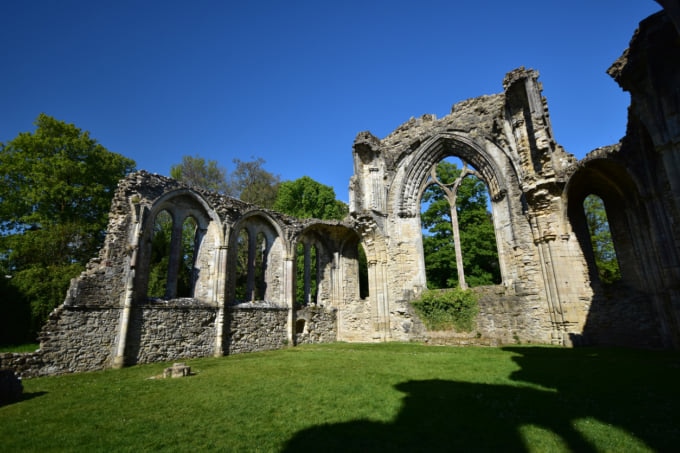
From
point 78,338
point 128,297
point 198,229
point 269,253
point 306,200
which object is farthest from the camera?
point 306,200

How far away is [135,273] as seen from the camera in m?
10.5

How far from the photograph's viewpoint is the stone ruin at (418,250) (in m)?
8.97

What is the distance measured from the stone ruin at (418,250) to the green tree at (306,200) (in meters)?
7.57

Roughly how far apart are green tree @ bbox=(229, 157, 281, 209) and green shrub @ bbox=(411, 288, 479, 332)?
50.2 feet

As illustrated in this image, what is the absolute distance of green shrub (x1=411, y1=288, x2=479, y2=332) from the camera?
44.3 feet

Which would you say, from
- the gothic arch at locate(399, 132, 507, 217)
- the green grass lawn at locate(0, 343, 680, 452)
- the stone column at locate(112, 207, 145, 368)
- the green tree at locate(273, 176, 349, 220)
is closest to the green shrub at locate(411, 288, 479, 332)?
the gothic arch at locate(399, 132, 507, 217)

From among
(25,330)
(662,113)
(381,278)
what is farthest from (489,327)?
(25,330)

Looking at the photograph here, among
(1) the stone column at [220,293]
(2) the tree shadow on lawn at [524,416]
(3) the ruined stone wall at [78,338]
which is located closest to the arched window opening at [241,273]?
(1) the stone column at [220,293]

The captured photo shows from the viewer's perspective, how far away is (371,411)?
435 centimetres

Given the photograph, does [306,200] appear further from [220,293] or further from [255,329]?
[220,293]

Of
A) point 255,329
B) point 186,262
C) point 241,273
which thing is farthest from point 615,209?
point 186,262

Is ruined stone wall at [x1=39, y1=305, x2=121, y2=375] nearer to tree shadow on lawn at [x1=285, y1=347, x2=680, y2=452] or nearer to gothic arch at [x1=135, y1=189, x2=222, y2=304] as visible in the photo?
gothic arch at [x1=135, y1=189, x2=222, y2=304]

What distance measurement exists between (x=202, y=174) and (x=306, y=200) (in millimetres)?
7933

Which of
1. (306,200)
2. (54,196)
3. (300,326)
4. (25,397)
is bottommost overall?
(25,397)
